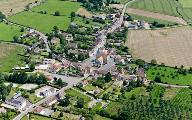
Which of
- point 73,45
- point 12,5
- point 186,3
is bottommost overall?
point 73,45

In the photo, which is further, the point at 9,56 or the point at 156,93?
the point at 9,56

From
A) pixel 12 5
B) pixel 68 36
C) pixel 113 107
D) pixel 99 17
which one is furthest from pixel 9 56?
pixel 12 5

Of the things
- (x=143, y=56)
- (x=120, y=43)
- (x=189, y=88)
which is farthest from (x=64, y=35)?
(x=189, y=88)

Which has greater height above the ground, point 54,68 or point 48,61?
point 48,61

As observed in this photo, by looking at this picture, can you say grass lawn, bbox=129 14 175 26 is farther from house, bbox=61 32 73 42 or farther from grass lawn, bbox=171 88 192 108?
grass lawn, bbox=171 88 192 108

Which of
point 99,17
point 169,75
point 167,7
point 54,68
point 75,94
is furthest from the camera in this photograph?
point 167,7

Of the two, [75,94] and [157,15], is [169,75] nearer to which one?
[75,94]

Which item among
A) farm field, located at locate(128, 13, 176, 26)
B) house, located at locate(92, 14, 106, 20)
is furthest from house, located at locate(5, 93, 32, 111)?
farm field, located at locate(128, 13, 176, 26)
